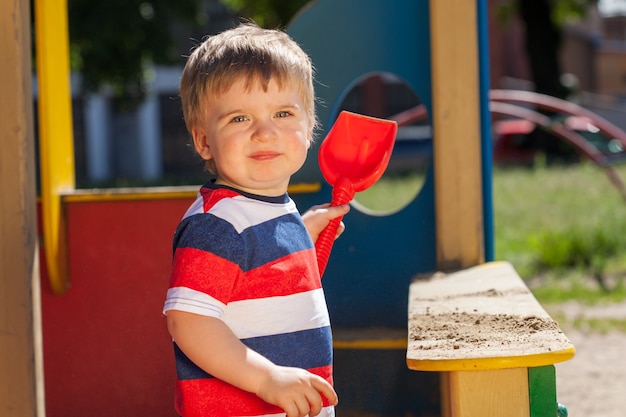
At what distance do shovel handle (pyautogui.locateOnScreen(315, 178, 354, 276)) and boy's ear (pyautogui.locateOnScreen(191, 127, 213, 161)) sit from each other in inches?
14.9

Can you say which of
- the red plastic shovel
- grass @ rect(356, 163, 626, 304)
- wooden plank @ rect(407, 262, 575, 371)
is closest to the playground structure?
wooden plank @ rect(407, 262, 575, 371)

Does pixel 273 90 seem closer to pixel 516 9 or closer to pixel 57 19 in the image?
pixel 57 19

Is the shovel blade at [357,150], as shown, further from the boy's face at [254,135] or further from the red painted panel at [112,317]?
the red painted panel at [112,317]

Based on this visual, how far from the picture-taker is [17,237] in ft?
7.56

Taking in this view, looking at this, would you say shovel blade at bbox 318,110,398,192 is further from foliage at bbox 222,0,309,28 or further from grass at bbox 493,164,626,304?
foliage at bbox 222,0,309,28

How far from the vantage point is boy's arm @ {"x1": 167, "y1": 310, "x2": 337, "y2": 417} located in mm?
1573

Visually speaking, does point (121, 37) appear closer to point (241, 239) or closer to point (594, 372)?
point (594, 372)

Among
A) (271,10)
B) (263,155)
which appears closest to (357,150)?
(263,155)

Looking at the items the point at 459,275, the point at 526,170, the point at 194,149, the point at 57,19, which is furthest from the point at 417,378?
the point at 526,170

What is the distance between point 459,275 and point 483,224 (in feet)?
0.92

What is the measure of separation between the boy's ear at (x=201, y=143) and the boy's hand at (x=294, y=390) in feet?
1.56

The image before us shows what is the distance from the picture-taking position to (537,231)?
857cm

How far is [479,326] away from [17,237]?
3.85 feet

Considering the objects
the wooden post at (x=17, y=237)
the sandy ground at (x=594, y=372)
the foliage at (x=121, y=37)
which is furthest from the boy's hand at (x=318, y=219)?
the foliage at (x=121, y=37)
